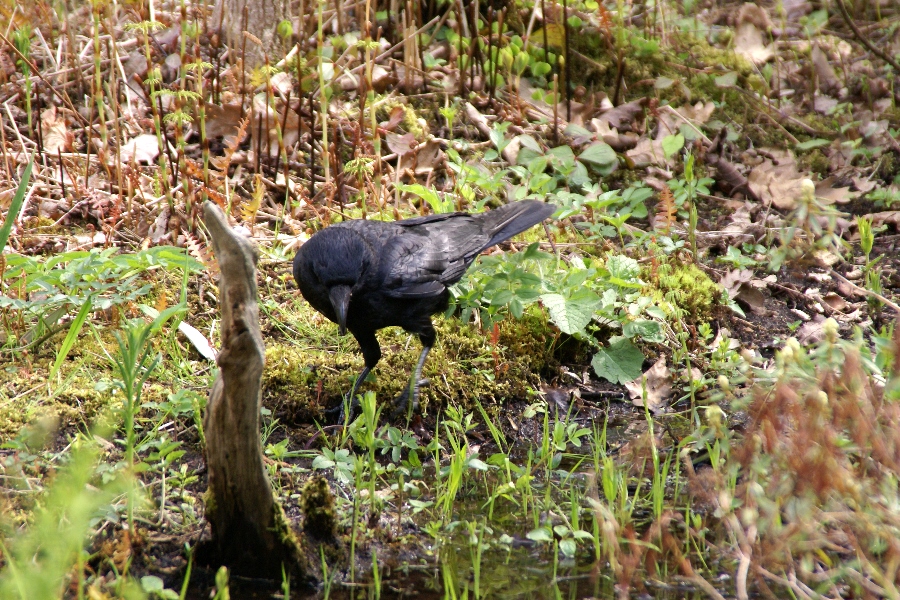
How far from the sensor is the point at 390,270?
4371 millimetres

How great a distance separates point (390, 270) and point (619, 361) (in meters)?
1.37

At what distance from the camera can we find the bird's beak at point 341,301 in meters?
3.92

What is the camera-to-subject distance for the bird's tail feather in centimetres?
489

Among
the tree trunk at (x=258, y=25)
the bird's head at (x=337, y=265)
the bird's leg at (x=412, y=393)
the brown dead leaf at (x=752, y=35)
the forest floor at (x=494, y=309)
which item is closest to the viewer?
the forest floor at (x=494, y=309)

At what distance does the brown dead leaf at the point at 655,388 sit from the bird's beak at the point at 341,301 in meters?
1.66

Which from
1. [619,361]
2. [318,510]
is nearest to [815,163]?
[619,361]

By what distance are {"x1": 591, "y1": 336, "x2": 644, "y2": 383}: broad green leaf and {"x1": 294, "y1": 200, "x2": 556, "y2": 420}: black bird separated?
864 mm

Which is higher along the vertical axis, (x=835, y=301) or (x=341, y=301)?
(x=341, y=301)

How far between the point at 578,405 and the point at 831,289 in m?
2.19

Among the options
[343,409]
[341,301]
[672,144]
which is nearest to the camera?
[341,301]

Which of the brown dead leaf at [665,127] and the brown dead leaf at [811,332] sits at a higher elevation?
the brown dead leaf at [665,127]

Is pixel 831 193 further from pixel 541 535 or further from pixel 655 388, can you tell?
pixel 541 535

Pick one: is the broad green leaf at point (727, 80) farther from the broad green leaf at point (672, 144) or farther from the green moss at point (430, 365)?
the green moss at point (430, 365)

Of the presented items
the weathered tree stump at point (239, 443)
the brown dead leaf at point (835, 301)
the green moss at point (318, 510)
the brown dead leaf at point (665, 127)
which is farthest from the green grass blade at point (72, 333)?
the brown dead leaf at point (835, 301)
